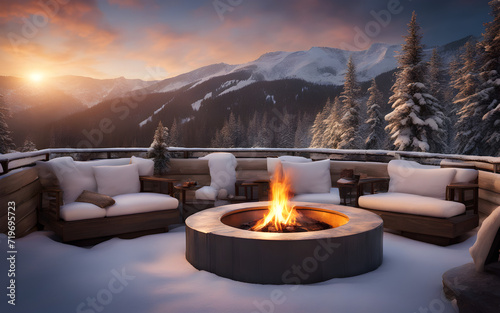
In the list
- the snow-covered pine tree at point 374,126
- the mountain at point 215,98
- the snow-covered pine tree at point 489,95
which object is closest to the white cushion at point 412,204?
the snow-covered pine tree at point 489,95

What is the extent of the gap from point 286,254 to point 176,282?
0.91m

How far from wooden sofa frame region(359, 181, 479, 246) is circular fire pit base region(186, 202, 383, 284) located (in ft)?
3.55

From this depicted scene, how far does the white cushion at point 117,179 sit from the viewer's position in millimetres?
4197

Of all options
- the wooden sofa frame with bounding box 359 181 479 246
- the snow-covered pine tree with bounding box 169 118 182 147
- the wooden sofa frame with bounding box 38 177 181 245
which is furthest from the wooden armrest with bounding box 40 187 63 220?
the snow-covered pine tree with bounding box 169 118 182 147

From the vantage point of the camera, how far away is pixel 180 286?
8.09ft

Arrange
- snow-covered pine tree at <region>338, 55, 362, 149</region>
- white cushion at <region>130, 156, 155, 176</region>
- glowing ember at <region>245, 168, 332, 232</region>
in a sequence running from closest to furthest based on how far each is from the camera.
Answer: glowing ember at <region>245, 168, 332, 232</region>
white cushion at <region>130, 156, 155, 176</region>
snow-covered pine tree at <region>338, 55, 362, 149</region>

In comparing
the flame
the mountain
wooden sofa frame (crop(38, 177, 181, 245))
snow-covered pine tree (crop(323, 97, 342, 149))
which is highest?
the mountain

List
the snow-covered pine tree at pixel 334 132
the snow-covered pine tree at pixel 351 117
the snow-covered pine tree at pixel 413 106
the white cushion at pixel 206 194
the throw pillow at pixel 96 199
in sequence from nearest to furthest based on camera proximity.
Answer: the throw pillow at pixel 96 199, the white cushion at pixel 206 194, the snow-covered pine tree at pixel 413 106, the snow-covered pine tree at pixel 351 117, the snow-covered pine tree at pixel 334 132

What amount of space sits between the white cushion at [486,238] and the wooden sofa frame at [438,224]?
1.47 meters

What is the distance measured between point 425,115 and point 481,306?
1326cm

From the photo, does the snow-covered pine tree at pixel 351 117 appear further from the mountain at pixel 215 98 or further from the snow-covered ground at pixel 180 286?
the mountain at pixel 215 98

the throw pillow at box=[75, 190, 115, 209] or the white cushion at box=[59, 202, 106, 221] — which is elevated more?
the throw pillow at box=[75, 190, 115, 209]

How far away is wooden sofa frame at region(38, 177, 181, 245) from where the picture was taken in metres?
3.54

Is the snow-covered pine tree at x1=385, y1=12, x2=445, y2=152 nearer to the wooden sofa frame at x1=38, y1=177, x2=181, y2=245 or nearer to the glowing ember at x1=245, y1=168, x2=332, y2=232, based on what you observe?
the glowing ember at x1=245, y1=168, x2=332, y2=232
